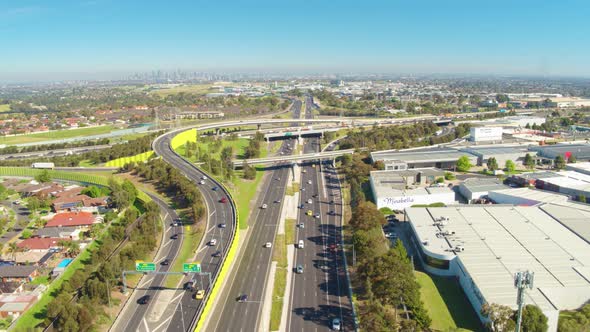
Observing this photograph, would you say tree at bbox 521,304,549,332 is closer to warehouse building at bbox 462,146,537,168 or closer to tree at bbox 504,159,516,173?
tree at bbox 504,159,516,173

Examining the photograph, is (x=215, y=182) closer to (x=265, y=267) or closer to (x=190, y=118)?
(x=265, y=267)

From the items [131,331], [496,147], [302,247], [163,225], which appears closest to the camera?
[131,331]

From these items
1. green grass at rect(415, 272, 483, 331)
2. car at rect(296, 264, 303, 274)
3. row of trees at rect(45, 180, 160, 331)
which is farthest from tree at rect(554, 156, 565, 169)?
row of trees at rect(45, 180, 160, 331)

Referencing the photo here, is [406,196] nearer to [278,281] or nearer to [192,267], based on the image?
→ [278,281]

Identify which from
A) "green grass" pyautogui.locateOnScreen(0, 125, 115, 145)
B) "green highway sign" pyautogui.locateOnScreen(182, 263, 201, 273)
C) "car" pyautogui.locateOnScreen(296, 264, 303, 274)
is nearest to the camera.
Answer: "green highway sign" pyautogui.locateOnScreen(182, 263, 201, 273)

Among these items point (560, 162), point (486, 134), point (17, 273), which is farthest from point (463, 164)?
point (17, 273)

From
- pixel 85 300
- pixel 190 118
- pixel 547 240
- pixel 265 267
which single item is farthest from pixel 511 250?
pixel 190 118
